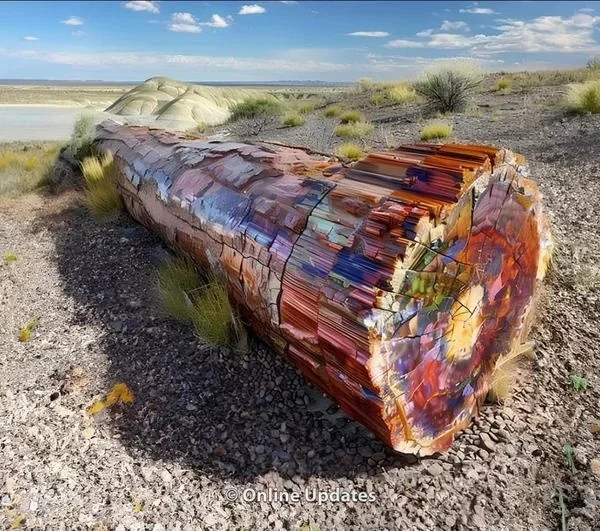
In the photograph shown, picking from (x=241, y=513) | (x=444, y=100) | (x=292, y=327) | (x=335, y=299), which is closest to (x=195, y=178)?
Result: (x=292, y=327)

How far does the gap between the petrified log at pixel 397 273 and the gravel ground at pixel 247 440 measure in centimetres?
20

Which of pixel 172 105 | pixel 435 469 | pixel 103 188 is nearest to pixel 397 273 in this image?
pixel 435 469

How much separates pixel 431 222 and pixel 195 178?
2183 mm

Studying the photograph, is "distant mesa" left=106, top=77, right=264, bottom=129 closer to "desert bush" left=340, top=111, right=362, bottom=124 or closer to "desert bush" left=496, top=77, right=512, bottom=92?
"desert bush" left=496, top=77, right=512, bottom=92

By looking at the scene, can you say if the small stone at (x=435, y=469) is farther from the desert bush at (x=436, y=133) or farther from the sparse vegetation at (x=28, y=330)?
the desert bush at (x=436, y=133)

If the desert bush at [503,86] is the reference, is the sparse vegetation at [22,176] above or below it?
below

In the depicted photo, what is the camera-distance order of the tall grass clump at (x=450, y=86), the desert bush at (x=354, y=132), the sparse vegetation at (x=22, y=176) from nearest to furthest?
the sparse vegetation at (x=22, y=176), the desert bush at (x=354, y=132), the tall grass clump at (x=450, y=86)

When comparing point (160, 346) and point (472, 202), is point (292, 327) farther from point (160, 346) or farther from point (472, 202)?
point (160, 346)

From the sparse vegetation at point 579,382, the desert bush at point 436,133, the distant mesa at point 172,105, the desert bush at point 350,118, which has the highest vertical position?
the desert bush at point 436,133

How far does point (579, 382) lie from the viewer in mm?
2582

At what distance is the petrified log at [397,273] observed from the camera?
190 centimetres

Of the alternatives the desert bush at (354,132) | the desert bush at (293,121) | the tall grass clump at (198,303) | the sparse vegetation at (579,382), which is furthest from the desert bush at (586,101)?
the tall grass clump at (198,303)

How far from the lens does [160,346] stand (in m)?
3.19

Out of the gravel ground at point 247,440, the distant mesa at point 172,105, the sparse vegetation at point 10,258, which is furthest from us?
the distant mesa at point 172,105
